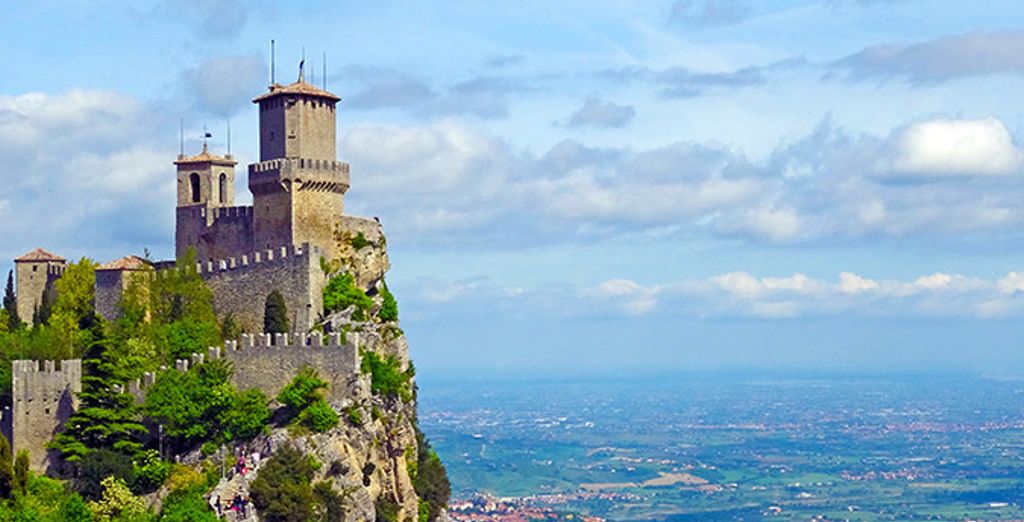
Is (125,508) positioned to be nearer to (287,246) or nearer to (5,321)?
(287,246)

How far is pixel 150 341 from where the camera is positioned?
5744 centimetres

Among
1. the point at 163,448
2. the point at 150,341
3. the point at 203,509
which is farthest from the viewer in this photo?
the point at 150,341

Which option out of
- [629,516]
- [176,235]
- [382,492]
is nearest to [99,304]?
[176,235]

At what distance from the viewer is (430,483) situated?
200ft

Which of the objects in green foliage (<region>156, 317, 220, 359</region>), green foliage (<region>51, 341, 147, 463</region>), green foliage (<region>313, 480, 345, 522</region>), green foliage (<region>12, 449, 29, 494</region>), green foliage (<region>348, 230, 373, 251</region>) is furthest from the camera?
green foliage (<region>348, 230, 373, 251</region>)

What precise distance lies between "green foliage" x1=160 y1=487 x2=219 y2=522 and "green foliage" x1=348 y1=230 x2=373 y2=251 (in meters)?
14.1

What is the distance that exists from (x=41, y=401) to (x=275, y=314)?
8.80m

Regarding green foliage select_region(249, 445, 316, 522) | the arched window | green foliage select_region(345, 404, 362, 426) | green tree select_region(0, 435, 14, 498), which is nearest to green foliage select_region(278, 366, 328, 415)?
green foliage select_region(345, 404, 362, 426)

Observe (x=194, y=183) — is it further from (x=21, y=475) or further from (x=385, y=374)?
(x=21, y=475)

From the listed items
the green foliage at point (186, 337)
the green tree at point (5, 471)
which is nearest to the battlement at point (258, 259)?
the green foliage at point (186, 337)

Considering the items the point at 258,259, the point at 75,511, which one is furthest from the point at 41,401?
the point at 258,259

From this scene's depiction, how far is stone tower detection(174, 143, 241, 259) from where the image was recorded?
210 feet

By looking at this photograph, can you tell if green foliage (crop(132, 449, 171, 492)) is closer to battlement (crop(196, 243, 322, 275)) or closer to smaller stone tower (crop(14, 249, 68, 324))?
battlement (crop(196, 243, 322, 275))

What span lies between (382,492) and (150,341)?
10.1 meters
